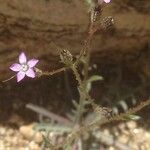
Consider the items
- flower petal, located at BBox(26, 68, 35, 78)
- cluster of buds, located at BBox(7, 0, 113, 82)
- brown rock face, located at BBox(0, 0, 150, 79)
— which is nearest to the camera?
cluster of buds, located at BBox(7, 0, 113, 82)

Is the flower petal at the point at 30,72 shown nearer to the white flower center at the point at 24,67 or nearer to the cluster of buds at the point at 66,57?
the white flower center at the point at 24,67

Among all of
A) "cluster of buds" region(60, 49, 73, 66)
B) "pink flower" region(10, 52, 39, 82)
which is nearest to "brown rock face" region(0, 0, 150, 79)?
"pink flower" region(10, 52, 39, 82)

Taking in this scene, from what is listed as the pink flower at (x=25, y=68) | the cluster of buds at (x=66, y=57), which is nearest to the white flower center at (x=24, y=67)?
the pink flower at (x=25, y=68)

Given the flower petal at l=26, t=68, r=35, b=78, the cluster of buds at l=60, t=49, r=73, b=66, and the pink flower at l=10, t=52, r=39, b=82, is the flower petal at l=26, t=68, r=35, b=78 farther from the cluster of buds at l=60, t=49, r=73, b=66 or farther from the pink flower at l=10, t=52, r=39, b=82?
the cluster of buds at l=60, t=49, r=73, b=66

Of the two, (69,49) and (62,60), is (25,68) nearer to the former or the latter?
(62,60)

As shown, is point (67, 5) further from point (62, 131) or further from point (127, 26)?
point (62, 131)

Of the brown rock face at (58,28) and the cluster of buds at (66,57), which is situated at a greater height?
the brown rock face at (58,28)

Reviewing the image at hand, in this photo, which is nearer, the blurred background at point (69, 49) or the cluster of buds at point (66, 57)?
the cluster of buds at point (66, 57)

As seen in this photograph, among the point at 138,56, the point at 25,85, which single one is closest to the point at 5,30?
the point at 25,85
